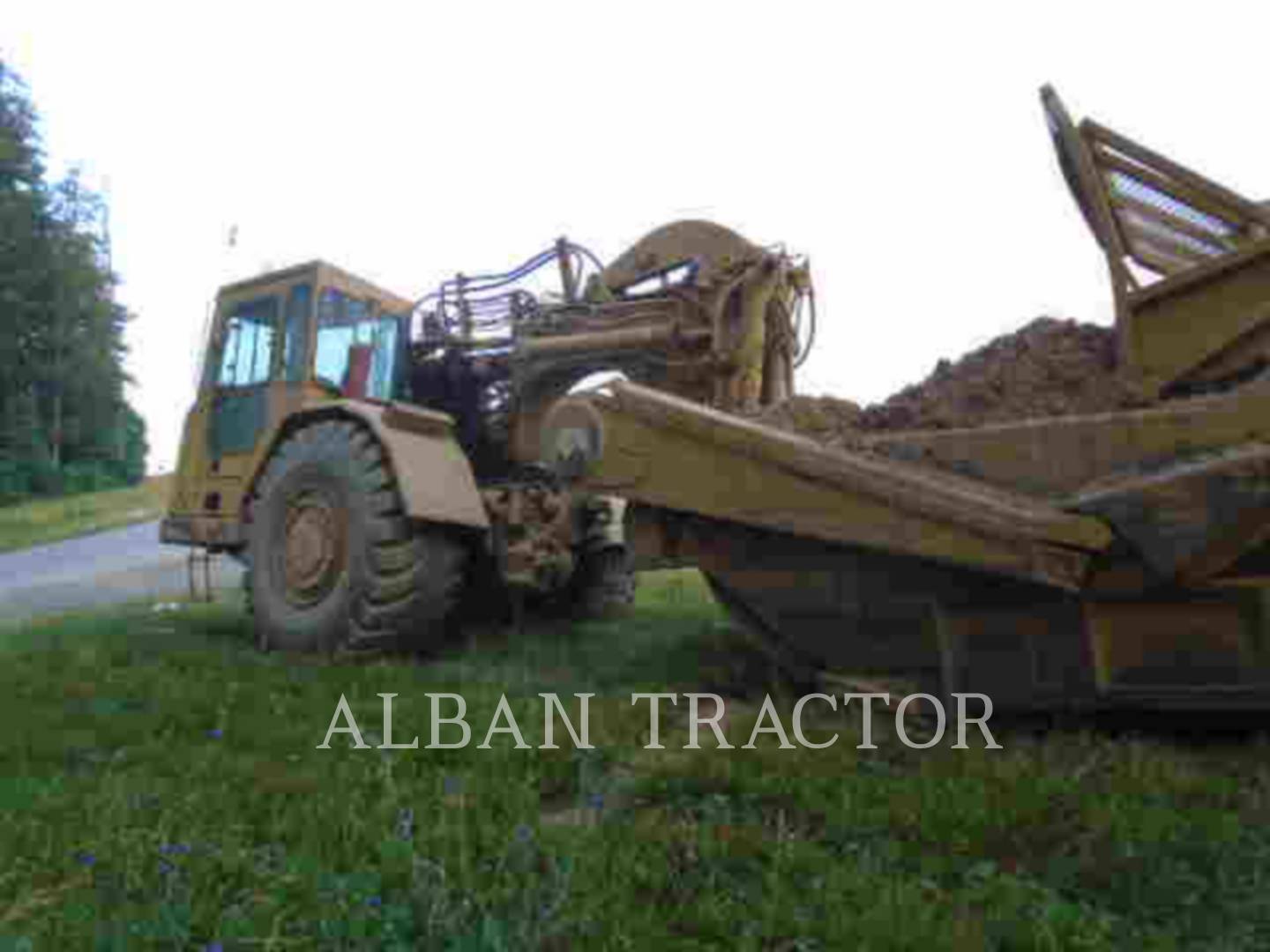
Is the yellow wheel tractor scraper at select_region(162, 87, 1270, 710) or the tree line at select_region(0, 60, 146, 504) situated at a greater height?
the tree line at select_region(0, 60, 146, 504)

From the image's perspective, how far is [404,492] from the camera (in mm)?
4133

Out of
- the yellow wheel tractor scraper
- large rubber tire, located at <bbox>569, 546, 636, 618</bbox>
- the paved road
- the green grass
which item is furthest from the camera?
the paved road

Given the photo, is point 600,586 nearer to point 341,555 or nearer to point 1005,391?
point 341,555

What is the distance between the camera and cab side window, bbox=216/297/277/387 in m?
5.61

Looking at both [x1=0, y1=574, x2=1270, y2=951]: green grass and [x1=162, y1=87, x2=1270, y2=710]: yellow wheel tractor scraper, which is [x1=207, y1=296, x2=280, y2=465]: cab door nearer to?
[x1=162, y1=87, x2=1270, y2=710]: yellow wheel tractor scraper

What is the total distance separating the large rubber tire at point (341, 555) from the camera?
4145 millimetres

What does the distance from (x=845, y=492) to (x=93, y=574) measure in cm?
1325

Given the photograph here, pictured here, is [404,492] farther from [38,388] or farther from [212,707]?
[38,388]

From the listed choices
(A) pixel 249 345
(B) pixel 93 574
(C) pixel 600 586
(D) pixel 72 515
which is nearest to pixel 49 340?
(D) pixel 72 515

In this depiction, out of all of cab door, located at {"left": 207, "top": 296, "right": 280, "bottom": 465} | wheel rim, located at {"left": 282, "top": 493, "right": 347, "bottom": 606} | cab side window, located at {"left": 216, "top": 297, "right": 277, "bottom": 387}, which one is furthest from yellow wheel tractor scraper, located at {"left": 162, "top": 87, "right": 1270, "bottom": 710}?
cab side window, located at {"left": 216, "top": 297, "right": 277, "bottom": 387}

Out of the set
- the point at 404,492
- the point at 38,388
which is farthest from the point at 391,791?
the point at 38,388

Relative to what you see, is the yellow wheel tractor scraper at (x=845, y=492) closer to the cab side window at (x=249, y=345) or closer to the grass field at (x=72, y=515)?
the cab side window at (x=249, y=345)

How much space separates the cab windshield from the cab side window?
423mm

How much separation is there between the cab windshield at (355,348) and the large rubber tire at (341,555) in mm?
728
